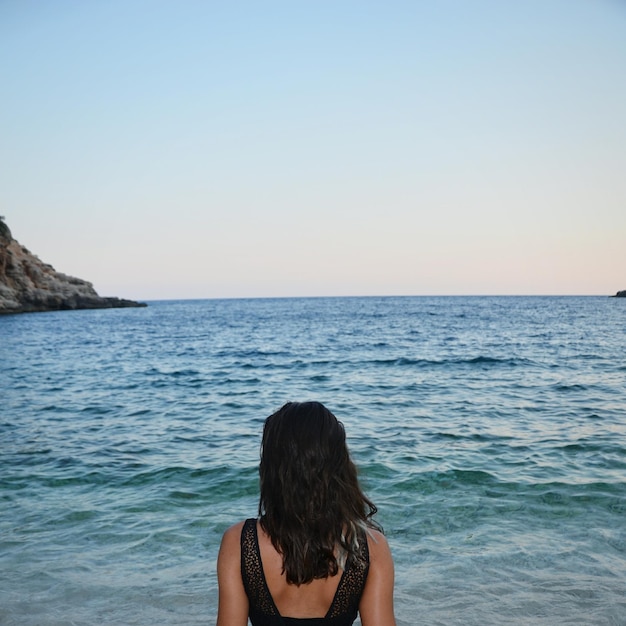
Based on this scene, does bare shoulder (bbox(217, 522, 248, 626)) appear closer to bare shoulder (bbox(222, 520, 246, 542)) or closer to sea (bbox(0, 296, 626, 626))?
bare shoulder (bbox(222, 520, 246, 542))

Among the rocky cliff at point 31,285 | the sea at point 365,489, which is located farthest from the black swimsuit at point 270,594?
the rocky cliff at point 31,285

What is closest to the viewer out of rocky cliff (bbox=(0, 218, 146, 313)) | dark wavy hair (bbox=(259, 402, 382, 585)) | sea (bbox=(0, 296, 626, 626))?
dark wavy hair (bbox=(259, 402, 382, 585))

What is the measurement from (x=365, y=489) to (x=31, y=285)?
75373 mm

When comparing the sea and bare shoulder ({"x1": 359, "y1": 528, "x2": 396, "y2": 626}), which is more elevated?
bare shoulder ({"x1": 359, "y1": 528, "x2": 396, "y2": 626})

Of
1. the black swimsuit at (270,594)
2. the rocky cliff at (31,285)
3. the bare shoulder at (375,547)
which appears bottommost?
the black swimsuit at (270,594)

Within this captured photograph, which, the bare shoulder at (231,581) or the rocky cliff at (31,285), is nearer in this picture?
the bare shoulder at (231,581)

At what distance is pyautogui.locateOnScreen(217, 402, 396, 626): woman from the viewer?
2.17 meters

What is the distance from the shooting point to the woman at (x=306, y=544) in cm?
217

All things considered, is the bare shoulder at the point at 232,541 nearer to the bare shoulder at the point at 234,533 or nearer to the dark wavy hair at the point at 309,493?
the bare shoulder at the point at 234,533

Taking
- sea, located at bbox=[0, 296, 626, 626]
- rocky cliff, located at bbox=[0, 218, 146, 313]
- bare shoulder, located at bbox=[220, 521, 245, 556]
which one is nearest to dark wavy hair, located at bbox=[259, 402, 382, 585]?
bare shoulder, located at bbox=[220, 521, 245, 556]

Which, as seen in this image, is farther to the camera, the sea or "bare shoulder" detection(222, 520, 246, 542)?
the sea

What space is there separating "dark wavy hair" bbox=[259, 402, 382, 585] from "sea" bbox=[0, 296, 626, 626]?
211mm

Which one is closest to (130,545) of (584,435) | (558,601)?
(558,601)

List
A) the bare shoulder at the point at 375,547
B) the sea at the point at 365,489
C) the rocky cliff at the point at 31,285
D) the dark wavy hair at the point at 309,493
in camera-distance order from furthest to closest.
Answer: the rocky cliff at the point at 31,285
the sea at the point at 365,489
the bare shoulder at the point at 375,547
the dark wavy hair at the point at 309,493
